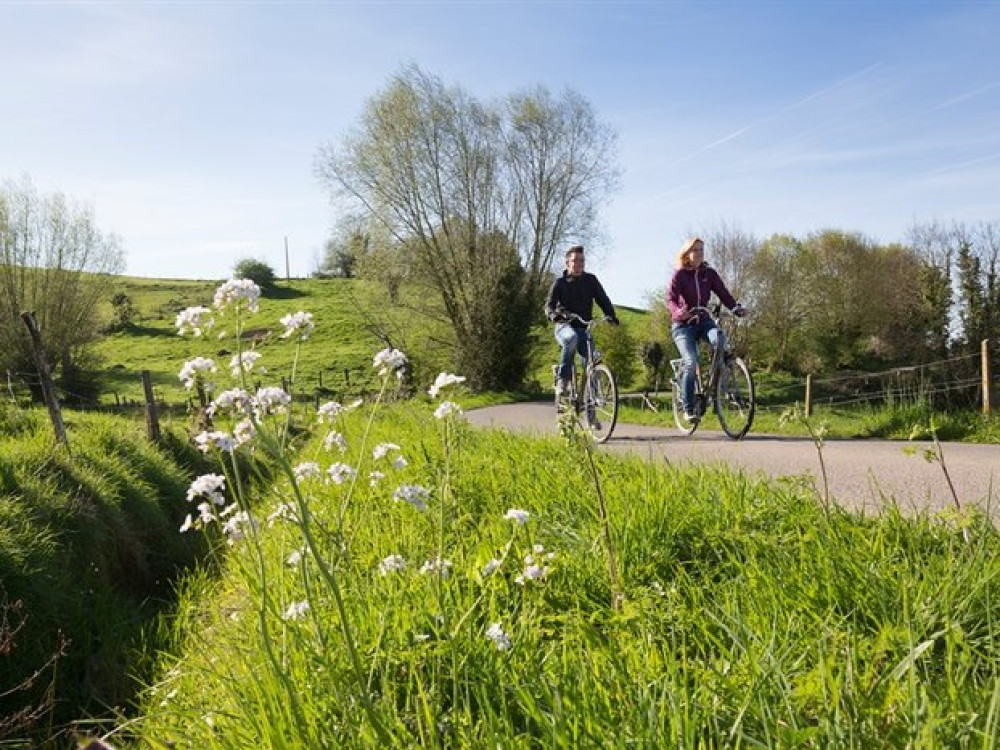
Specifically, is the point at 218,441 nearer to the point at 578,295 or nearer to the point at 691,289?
the point at 691,289

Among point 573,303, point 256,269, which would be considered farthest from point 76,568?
point 256,269

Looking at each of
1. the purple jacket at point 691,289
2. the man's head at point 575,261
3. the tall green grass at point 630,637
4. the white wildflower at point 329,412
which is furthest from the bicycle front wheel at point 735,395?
the white wildflower at point 329,412

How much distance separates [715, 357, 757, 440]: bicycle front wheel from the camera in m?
8.57

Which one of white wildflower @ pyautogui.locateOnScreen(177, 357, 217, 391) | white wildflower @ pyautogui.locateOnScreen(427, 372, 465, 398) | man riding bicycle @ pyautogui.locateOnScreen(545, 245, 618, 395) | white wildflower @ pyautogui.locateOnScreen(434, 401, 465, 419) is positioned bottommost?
white wildflower @ pyautogui.locateOnScreen(434, 401, 465, 419)

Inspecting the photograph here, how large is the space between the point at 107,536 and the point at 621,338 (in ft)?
115

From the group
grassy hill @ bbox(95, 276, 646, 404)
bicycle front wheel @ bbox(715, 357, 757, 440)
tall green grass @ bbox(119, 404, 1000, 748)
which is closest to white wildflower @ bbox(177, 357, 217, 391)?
tall green grass @ bbox(119, 404, 1000, 748)

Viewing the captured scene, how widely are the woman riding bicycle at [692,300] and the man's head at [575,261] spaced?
1.31 m

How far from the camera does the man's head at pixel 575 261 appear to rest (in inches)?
372

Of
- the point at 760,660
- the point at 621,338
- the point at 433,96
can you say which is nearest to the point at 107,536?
the point at 760,660

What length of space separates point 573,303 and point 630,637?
7.54 meters

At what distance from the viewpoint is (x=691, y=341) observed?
868 cm

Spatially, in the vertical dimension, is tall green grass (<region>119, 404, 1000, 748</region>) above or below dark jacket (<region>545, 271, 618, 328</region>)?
below

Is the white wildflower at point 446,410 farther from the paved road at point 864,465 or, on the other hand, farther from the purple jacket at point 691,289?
the purple jacket at point 691,289

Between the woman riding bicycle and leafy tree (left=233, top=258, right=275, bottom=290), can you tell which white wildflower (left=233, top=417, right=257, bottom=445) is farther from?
leafy tree (left=233, top=258, right=275, bottom=290)
